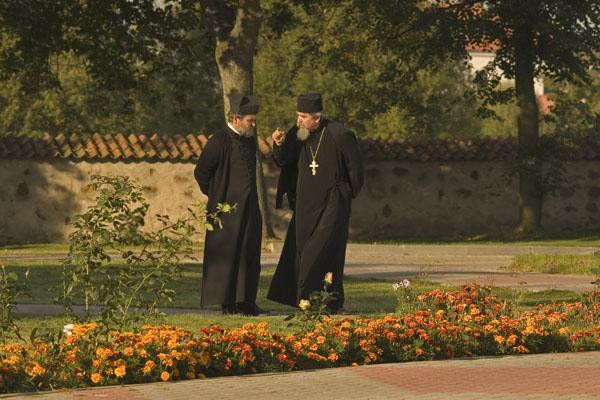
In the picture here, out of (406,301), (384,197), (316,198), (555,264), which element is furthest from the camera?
(384,197)

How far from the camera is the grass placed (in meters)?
20.4

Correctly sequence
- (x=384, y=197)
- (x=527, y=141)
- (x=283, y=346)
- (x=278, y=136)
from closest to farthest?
(x=283, y=346)
(x=278, y=136)
(x=384, y=197)
(x=527, y=141)

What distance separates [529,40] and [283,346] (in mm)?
22024

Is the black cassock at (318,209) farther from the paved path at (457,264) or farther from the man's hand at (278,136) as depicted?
the paved path at (457,264)

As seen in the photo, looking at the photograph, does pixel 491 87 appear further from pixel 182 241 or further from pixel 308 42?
pixel 182 241

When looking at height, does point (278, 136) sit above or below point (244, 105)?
below

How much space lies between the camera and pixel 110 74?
32000 millimetres

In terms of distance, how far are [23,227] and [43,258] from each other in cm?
576

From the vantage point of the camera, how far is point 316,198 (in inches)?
569

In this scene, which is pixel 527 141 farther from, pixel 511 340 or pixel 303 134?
pixel 511 340

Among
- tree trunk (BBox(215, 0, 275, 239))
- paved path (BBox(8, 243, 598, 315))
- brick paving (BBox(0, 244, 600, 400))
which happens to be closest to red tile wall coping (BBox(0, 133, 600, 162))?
tree trunk (BBox(215, 0, 275, 239))

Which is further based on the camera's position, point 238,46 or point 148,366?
point 238,46

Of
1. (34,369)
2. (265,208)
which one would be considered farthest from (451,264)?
(34,369)

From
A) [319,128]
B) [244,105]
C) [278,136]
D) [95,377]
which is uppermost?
[244,105]
